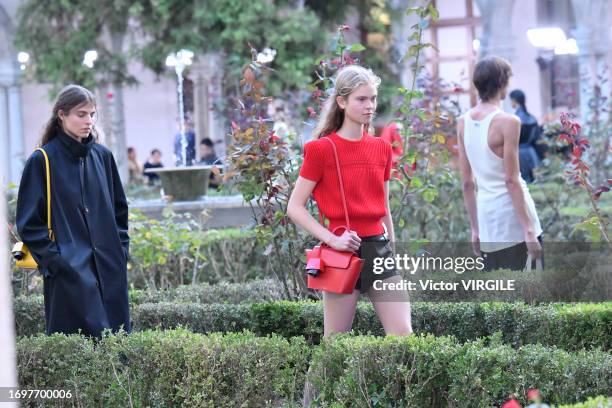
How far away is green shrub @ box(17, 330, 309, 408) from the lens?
4.20m

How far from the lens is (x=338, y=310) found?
427 centimetres

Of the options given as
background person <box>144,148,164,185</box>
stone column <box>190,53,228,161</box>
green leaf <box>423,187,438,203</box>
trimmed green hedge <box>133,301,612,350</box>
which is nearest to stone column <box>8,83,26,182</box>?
background person <box>144,148,164,185</box>

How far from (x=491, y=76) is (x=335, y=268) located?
1665 millimetres

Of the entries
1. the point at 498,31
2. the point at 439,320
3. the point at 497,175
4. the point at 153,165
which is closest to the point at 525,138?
the point at 497,175

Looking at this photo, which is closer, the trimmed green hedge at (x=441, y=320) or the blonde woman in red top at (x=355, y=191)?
the blonde woman in red top at (x=355, y=191)

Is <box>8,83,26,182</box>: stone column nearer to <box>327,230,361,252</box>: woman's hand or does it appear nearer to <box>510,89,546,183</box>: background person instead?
<box>510,89,546,183</box>: background person

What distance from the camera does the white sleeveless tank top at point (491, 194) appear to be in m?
5.46

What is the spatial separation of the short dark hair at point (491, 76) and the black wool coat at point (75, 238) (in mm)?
1768

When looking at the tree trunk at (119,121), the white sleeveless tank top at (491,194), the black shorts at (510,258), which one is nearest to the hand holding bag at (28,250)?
the white sleeveless tank top at (491,194)

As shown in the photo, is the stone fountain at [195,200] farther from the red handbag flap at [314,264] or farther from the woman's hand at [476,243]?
the red handbag flap at [314,264]

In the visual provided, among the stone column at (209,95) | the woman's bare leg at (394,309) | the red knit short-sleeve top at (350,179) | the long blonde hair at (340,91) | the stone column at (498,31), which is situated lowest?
the woman's bare leg at (394,309)

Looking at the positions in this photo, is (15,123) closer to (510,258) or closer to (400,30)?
(400,30)

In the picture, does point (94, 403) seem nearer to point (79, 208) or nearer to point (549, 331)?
point (79, 208)

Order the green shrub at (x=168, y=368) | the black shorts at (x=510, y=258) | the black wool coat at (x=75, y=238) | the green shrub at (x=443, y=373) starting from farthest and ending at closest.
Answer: the black shorts at (x=510, y=258), the black wool coat at (x=75, y=238), the green shrub at (x=168, y=368), the green shrub at (x=443, y=373)
